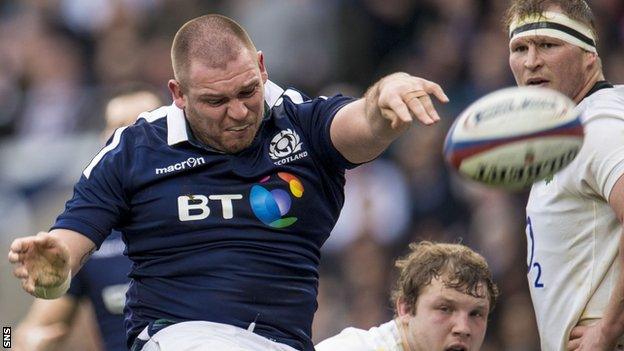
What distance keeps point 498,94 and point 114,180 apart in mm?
1648

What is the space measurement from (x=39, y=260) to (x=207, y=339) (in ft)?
2.38

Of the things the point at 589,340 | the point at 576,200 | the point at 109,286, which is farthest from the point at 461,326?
the point at 109,286

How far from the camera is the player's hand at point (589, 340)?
18.8ft

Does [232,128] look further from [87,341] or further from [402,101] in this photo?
[87,341]

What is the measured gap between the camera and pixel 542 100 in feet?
17.8

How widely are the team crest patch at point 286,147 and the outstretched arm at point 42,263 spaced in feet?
3.22

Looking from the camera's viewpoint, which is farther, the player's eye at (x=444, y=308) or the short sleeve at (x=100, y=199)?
the player's eye at (x=444, y=308)

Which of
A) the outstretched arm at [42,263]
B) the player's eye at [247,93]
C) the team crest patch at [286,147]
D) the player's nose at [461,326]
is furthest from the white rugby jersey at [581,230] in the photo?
the outstretched arm at [42,263]

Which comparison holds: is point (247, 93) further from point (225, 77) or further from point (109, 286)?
point (109, 286)

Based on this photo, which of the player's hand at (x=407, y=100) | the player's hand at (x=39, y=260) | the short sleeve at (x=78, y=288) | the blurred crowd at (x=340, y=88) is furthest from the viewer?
the blurred crowd at (x=340, y=88)

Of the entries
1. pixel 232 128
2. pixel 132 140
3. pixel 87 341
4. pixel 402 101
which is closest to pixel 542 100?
pixel 402 101

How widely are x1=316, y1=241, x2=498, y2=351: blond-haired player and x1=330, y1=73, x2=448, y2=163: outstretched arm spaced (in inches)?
46.4

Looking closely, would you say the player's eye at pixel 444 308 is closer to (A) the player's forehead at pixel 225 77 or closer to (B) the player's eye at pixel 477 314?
(B) the player's eye at pixel 477 314

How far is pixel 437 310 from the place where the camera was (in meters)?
6.57
